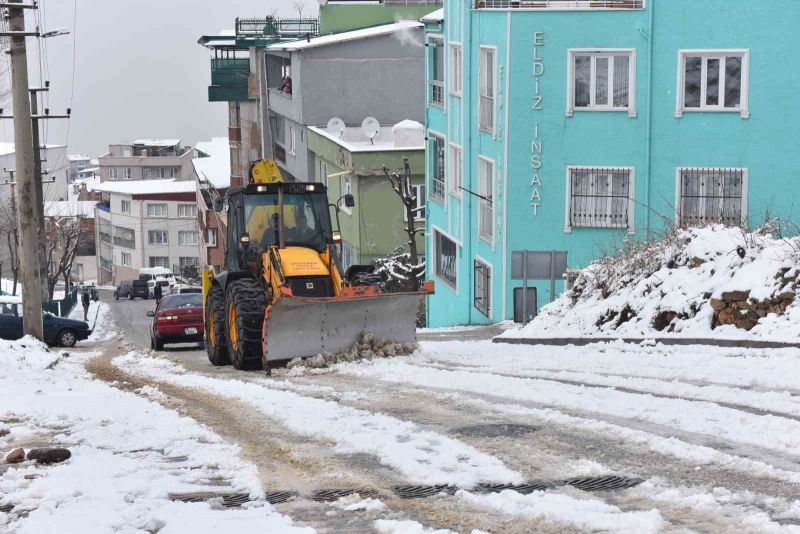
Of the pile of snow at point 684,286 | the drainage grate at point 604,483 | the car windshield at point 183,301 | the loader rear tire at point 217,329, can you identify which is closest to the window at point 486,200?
the car windshield at point 183,301

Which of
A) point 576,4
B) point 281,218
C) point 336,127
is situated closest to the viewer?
point 281,218

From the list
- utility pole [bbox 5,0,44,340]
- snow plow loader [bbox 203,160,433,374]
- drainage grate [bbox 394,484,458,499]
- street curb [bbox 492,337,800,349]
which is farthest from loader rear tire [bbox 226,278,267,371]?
drainage grate [bbox 394,484,458,499]

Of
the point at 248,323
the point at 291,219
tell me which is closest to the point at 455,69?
the point at 291,219

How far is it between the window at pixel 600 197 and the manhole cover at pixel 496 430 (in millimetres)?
19840

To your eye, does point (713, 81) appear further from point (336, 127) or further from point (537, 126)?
point (336, 127)

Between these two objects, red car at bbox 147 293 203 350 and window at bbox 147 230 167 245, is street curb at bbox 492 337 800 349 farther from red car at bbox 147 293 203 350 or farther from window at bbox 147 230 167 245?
window at bbox 147 230 167 245

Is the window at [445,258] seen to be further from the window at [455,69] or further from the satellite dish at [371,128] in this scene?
the satellite dish at [371,128]

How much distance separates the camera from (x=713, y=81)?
96.0 ft

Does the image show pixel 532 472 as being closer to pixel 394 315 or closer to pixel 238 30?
pixel 394 315

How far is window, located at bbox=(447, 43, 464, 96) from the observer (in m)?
34.5

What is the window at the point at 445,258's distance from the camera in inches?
1471

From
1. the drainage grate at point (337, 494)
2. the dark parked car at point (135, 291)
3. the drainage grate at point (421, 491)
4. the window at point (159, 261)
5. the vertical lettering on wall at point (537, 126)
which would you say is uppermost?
the vertical lettering on wall at point (537, 126)

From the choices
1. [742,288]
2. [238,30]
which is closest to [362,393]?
[742,288]

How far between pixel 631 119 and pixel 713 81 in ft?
6.77
